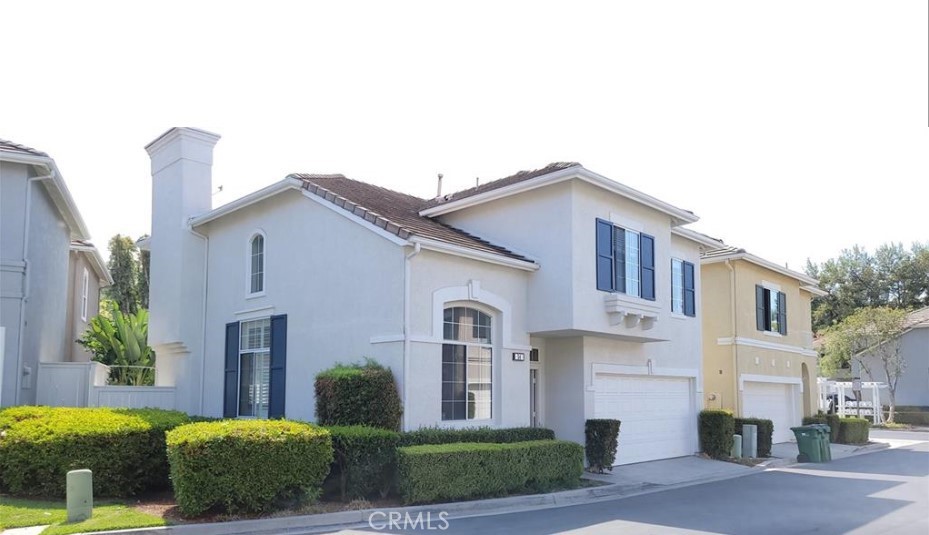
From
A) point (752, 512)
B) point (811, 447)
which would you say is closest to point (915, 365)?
point (811, 447)

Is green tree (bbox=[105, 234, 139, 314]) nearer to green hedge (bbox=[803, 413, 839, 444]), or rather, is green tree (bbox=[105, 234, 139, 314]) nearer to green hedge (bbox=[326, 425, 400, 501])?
green hedge (bbox=[326, 425, 400, 501])

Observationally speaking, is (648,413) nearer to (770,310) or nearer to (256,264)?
(770,310)

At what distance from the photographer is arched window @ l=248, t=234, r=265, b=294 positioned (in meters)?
18.8

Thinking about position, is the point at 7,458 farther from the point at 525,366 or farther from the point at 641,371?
the point at 641,371

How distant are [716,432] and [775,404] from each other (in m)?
7.39

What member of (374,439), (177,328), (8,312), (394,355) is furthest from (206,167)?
(374,439)

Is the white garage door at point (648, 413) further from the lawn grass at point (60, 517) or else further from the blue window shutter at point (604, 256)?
the lawn grass at point (60, 517)

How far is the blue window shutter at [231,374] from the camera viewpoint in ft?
61.2

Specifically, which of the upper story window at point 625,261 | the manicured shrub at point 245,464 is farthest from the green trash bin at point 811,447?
the manicured shrub at point 245,464

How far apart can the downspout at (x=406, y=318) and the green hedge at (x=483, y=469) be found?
1325mm

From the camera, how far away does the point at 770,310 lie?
2744 cm

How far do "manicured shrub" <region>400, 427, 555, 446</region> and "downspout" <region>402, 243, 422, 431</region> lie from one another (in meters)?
0.47

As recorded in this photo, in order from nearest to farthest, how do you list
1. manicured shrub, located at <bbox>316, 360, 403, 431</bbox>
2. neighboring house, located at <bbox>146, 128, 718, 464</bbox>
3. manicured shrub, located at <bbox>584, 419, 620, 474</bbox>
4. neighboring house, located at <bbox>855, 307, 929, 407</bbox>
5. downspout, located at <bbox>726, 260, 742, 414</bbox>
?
manicured shrub, located at <bbox>316, 360, 403, 431</bbox> → neighboring house, located at <bbox>146, 128, 718, 464</bbox> → manicured shrub, located at <bbox>584, 419, 620, 474</bbox> → downspout, located at <bbox>726, 260, 742, 414</bbox> → neighboring house, located at <bbox>855, 307, 929, 407</bbox>

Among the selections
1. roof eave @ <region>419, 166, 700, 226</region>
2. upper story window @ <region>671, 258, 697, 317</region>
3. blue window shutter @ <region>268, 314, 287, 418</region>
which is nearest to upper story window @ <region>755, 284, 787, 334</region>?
upper story window @ <region>671, 258, 697, 317</region>
